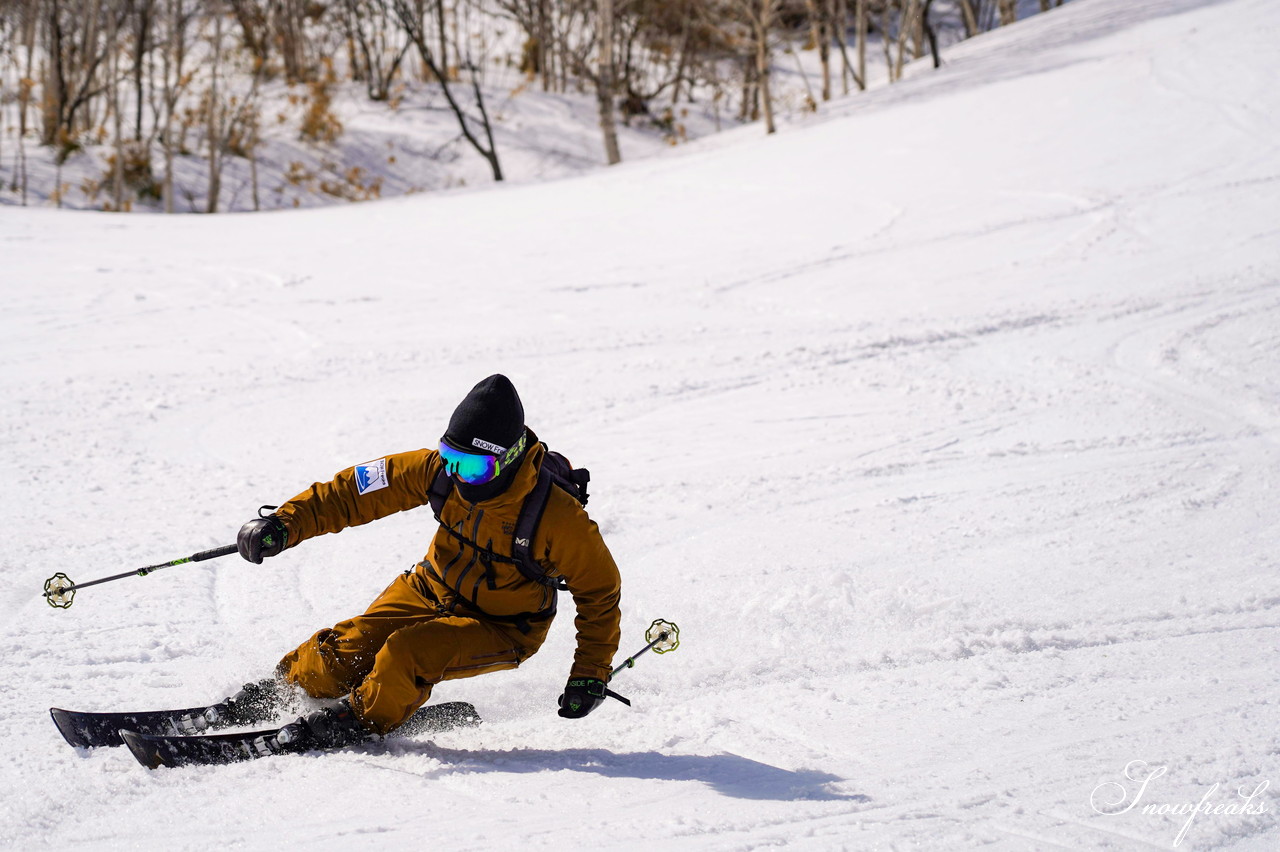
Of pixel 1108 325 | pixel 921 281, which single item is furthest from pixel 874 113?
pixel 1108 325

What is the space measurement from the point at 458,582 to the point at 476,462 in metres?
0.52

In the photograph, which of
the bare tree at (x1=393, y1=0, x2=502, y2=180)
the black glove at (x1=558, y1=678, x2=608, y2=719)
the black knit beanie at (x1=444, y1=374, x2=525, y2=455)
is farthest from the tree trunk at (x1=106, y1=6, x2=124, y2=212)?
the black glove at (x1=558, y1=678, x2=608, y2=719)

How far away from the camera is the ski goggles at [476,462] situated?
3.14 metres

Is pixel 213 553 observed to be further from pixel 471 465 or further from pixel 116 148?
pixel 116 148

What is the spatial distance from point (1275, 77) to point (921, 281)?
8.59 metres

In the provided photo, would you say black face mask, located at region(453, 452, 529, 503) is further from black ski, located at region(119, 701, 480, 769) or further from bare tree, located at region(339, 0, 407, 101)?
bare tree, located at region(339, 0, 407, 101)

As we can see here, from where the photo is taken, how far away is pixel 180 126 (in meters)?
24.0

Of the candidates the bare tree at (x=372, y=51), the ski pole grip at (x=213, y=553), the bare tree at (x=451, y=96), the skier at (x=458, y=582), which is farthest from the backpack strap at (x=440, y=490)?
the bare tree at (x=372, y=51)

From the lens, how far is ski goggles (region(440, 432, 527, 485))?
314 centimetres

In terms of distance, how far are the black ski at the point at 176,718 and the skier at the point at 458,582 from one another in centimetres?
4

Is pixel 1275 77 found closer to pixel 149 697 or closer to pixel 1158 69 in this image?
pixel 1158 69

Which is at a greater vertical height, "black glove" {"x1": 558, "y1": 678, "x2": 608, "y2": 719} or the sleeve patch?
the sleeve patch

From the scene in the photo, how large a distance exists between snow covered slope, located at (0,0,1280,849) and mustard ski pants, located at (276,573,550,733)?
0.22m

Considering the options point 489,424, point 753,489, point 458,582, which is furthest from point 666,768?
point 753,489
